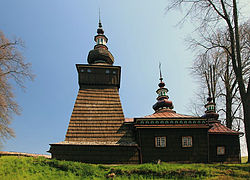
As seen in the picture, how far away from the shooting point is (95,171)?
9.28 metres

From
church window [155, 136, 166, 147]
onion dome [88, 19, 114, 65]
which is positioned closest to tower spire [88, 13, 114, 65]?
onion dome [88, 19, 114, 65]

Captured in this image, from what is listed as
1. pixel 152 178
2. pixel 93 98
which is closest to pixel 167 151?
pixel 152 178

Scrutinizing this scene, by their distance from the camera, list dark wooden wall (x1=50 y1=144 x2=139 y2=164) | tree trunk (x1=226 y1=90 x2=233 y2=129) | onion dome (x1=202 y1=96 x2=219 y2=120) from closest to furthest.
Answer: dark wooden wall (x1=50 y1=144 x2=139 y2=164), tree trunk (x1=226 y1=90 x2=233 y2=129), onion dome (x1=202 y1=96 x2=219 y2=120)

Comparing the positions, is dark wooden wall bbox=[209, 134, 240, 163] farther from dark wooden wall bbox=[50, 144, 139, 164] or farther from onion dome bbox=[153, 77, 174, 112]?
dark wooden wall bbox=[50, 144, 139, 164]

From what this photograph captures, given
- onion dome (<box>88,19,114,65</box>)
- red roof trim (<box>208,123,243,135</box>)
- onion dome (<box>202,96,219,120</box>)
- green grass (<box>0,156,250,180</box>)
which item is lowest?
green grass (<box>0,156,250,180</box>)

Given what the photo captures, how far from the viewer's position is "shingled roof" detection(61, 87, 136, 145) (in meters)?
13.5

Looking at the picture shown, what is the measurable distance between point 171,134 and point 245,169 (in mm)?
5398

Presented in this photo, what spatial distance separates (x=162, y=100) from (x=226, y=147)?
7.31m

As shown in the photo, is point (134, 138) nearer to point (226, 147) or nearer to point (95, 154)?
point (95, 154)

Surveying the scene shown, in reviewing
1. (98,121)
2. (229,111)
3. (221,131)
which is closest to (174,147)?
(221,131)

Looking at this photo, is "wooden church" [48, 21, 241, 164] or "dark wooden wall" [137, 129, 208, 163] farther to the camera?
"dark wooden wall" [137, 129, 208, 163]

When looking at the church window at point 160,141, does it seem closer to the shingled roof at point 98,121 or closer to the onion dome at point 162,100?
the shingled roof at point 98,121

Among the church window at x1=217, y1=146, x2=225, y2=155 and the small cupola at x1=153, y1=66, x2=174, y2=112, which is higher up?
the small cupola at x1=153, y1=66, x2=174, y2=112

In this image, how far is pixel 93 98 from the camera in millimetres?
16188
